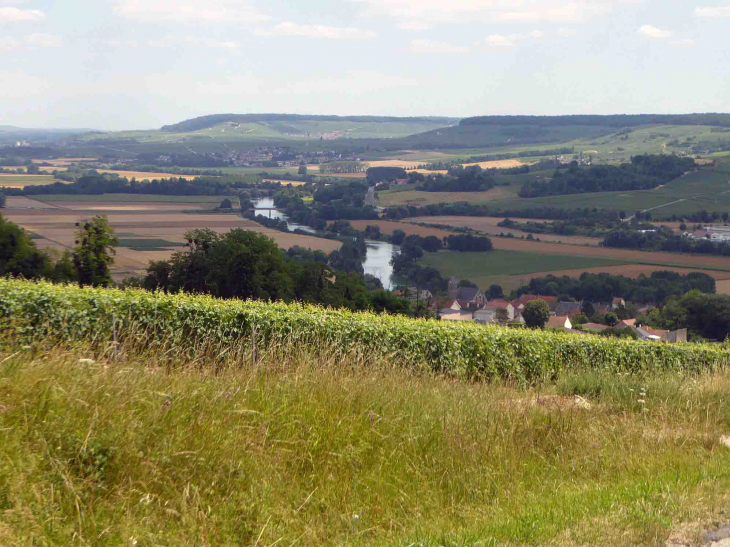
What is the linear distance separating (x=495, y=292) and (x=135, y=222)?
42.3m

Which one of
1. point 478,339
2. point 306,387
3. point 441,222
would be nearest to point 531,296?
point 441,222

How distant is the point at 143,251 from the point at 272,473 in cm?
5608

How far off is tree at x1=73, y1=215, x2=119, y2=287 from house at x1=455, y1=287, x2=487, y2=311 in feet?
101

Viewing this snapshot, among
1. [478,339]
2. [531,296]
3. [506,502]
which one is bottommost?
[531,296]

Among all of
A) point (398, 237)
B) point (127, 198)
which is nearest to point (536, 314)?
point (398, 237)

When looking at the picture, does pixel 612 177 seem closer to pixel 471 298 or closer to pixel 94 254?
pixel 471 298

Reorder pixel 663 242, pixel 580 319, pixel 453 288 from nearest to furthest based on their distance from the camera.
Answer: pixel 580 319
pixel 453 288
pixel 663 242

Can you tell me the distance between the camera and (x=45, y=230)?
6450 cm

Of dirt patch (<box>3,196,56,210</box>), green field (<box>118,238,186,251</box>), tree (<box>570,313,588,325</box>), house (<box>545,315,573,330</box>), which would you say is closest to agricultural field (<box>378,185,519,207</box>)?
dirt patch (<box>3,196,56,210</box>)

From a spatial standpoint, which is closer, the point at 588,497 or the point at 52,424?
the point at 52,424

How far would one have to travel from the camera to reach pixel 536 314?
50.8 meters

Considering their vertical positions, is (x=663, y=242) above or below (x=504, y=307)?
below

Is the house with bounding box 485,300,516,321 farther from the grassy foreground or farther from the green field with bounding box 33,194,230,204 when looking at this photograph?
the green field with bounding box 33,194,230,204

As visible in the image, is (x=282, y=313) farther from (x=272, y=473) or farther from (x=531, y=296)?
(x=531, y=296)
